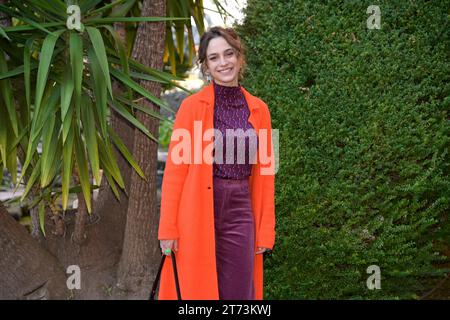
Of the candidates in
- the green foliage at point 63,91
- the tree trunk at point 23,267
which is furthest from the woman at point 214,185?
the tree trunk at point 23,267

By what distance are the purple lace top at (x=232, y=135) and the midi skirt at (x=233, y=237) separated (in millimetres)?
60

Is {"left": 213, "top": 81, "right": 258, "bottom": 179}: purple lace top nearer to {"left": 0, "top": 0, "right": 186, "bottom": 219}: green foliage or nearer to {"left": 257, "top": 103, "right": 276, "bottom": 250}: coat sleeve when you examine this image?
{"left": 257, "top": 103, "right": 276, "bottom": 250}: coat sleeve

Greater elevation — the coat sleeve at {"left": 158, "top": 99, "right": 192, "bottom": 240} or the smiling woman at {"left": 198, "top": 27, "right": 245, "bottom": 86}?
the smiling woman at {"left": 198, "top": 27, "right": 245, "bottom": 86}

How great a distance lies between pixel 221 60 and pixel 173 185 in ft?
2.23

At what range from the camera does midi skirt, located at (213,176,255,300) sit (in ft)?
9.55

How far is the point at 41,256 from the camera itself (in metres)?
4.25

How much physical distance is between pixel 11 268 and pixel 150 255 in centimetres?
101

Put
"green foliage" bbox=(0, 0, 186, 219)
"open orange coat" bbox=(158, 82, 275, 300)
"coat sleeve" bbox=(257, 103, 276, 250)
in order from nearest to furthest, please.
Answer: "open orange coat" bbox=(158, 82, 275, 300)
"coat sleeve" bbox=(257, 103, 276, 250)
"green foliage" bbox=(0, 0, 186, 219)

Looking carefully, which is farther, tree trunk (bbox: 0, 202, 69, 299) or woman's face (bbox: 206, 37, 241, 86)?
tree trunk (bbox: 0, 202, 69, 299)

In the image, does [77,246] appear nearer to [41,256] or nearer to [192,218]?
[41,256]

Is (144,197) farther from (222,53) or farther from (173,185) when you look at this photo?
(222,53)

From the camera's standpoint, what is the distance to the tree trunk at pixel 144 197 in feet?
14.3

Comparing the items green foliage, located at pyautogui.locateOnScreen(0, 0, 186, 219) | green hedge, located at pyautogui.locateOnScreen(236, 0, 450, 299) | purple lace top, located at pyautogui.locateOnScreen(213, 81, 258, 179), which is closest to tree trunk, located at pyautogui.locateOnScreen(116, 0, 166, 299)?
green foliage, located at pyautogui.locateOnScreen(0, 0, 186, 219)
